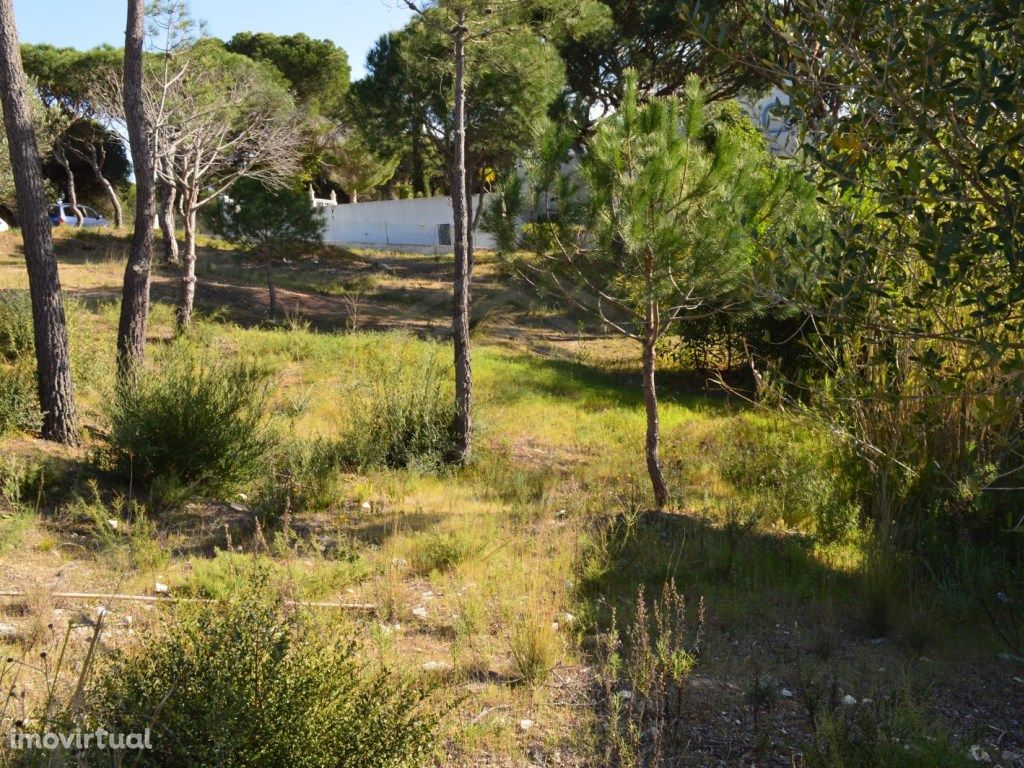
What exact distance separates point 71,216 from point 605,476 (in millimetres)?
32370

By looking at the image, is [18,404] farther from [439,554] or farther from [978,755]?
[978,755]

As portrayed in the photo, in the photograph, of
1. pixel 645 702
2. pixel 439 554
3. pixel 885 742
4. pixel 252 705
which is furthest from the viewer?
pixel 439 554

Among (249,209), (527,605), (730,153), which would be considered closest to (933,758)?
(527,605)

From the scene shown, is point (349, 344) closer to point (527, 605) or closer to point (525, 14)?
point (525, 14)

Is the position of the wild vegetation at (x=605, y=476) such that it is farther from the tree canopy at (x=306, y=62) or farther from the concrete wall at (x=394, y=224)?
the tree canopy at (x=306, y=62)

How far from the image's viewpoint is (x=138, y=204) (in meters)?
8.10

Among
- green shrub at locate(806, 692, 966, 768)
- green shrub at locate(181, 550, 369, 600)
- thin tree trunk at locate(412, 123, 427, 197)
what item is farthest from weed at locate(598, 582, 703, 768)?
thin tree trunk at locate(412, 123, 427, 197)

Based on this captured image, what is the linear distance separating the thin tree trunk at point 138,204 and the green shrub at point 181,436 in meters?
1.29

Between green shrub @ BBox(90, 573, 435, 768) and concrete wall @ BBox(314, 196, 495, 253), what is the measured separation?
27.0 meters

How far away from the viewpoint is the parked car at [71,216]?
3156 centimetres

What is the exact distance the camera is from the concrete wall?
32250mm

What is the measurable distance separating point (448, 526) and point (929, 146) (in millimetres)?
4045

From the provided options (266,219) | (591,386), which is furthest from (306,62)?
(591,386)

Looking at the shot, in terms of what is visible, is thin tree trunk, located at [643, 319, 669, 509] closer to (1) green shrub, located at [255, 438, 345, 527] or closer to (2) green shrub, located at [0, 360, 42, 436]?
(1) green shrub, located at [255, 438, 345, 527]
